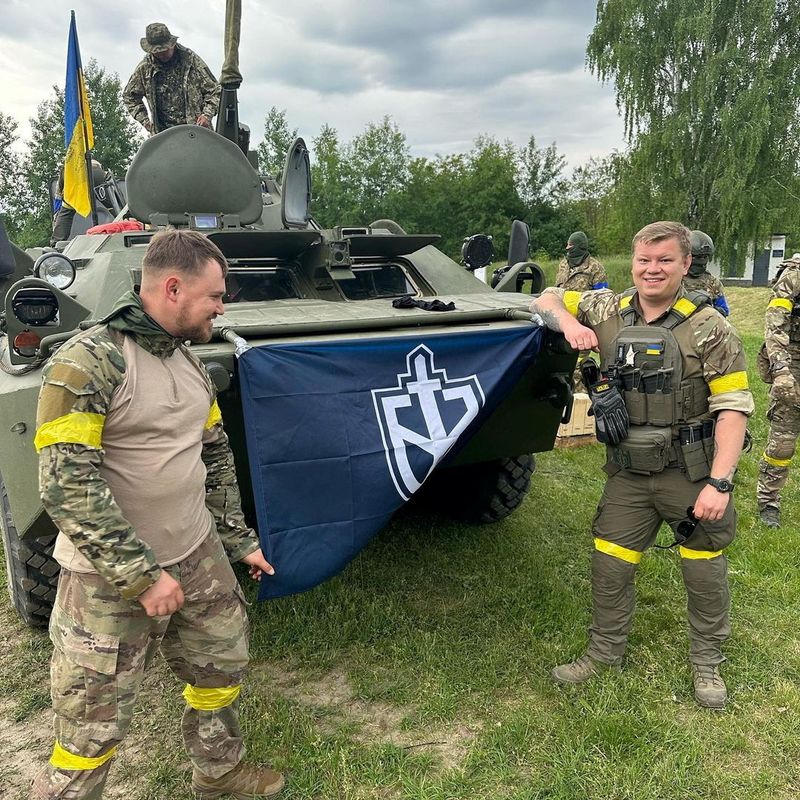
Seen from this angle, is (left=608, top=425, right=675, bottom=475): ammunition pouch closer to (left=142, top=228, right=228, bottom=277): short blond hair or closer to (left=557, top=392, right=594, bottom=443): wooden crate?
(left=142, top=228, right=228, bottom=277): short blond hair

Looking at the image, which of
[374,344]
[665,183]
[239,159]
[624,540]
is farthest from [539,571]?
[665,183]

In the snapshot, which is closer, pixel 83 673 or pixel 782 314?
pixel 83 673

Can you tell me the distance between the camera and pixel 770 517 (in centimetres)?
428

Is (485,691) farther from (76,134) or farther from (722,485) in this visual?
(76,134)

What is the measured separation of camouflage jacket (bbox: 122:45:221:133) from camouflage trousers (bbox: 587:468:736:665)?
12.3 feet

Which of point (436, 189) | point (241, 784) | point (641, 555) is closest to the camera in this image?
point (241, 784)

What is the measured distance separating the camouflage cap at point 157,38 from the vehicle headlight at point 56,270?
2.30 m

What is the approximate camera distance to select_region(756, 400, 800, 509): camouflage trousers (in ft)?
14.0

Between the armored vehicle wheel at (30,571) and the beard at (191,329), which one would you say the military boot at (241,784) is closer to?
the armored vehicle wheel at (30,571)

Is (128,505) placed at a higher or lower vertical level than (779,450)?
higher

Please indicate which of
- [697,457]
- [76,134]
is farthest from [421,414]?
[76,134]

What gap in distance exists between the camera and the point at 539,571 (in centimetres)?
367

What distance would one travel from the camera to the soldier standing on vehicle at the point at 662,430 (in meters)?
2.48

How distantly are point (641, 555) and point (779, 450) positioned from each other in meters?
2.03
